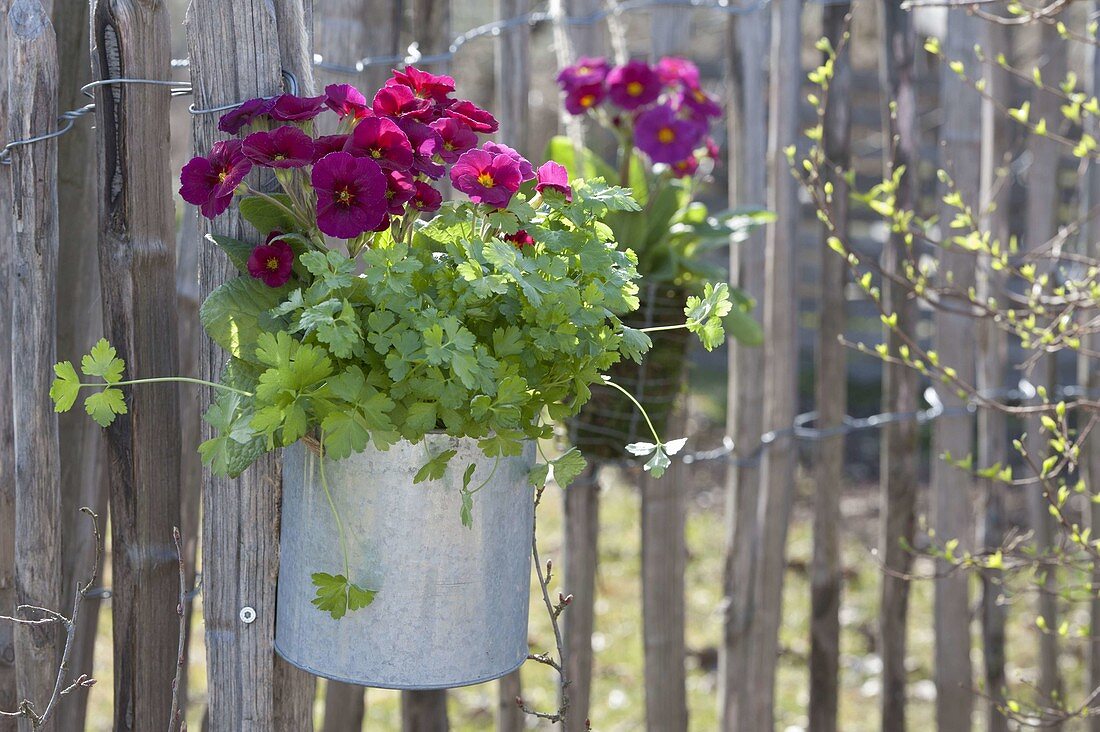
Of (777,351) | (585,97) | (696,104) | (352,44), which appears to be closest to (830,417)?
(777,351)

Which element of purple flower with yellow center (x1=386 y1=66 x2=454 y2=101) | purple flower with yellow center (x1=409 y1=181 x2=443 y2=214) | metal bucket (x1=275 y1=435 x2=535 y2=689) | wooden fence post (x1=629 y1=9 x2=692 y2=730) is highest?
purple flower with yellow center (x1=386 y1=66 x2=454 y2=101)

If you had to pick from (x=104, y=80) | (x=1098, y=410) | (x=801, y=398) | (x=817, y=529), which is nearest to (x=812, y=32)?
(x=801, y=398)

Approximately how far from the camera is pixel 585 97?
6.30 ft

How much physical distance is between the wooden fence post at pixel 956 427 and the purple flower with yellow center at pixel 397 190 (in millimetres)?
1486

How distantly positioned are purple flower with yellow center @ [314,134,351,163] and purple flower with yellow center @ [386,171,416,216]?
61 mm

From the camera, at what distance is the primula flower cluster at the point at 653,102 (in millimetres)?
1897

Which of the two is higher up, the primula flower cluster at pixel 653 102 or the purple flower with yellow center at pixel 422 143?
the primula flower cluster at pixel 653 102

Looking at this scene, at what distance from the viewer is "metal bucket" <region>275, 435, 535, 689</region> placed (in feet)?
3.87

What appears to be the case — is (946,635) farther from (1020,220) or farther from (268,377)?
(1020,220)

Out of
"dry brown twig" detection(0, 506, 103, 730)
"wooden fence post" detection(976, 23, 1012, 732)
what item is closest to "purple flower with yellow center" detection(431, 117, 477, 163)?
"dry brown twig" detection(0, 506, 103, 730)

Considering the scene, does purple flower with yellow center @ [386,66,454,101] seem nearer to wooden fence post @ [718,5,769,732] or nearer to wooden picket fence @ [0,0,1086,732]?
wooden picket fence @ [0,0,1086,732]

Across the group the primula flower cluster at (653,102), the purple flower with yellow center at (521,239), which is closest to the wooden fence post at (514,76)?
the primula flower cluster at (653,102)

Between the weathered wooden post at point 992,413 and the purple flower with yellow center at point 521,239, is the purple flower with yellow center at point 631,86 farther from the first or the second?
the weathered wooden post at point 992,413

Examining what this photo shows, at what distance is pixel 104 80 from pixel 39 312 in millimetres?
341
